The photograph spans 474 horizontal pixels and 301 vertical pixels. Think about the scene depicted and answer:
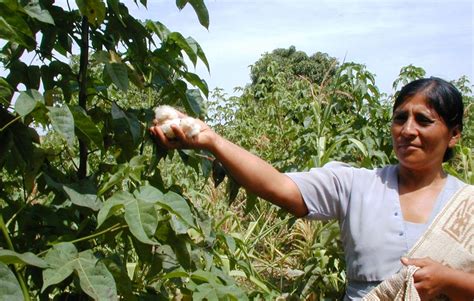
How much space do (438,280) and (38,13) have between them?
3.71 feet

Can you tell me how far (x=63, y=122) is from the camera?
1.34 meters

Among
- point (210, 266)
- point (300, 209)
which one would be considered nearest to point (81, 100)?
point (210, 266)

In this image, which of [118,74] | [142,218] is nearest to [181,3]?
[118,74]

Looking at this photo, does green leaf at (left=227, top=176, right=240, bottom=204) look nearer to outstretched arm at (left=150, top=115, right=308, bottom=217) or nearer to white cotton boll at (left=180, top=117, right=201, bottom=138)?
outstretched arm at (left=150, top=115, right=308, bottom=217)

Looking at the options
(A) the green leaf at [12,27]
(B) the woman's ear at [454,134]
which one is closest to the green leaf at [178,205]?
(A) the green leaf at [12,27]

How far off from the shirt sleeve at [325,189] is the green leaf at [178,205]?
57 centimetres

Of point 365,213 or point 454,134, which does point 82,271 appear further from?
point 454,134

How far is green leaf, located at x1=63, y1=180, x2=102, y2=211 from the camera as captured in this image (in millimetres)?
1470

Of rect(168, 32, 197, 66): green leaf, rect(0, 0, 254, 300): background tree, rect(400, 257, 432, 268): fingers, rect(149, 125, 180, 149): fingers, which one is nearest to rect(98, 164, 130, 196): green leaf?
rect(0, 0, 254, 300): background tree

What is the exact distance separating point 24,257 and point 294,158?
2.83 m

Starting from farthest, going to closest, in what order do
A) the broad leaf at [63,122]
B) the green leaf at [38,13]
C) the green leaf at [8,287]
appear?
the green leaf at [38,13] < the broad leaf at [63,122] < the green leaf at [8,287]

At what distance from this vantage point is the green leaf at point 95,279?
4.28 feet

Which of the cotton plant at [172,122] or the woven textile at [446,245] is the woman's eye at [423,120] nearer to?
the woven textile at [446,245]

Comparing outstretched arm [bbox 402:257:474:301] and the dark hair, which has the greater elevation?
the dark hair
